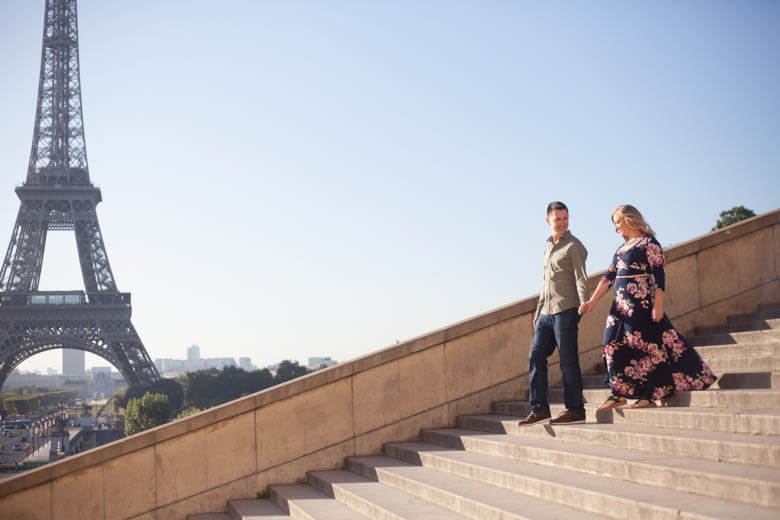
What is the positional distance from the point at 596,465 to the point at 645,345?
1331mm

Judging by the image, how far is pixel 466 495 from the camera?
5371 mm

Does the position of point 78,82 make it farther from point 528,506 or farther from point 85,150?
point 528,506

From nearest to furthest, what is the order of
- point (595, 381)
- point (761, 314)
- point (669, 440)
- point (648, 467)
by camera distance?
point (648, 467) < point (669, 440) < point (595, 381) < point (761, 314)

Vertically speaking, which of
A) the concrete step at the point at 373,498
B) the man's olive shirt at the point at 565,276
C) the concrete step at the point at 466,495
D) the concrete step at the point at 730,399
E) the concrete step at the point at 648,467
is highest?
the man's olive shirt at the point at 565,276

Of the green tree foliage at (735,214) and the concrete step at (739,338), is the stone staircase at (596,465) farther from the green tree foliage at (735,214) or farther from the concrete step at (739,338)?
the green tree foliage at (735,214)

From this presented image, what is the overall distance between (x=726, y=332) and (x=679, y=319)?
0.53 m

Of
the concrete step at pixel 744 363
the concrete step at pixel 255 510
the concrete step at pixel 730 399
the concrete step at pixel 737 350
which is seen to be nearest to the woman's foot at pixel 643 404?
the concrete step at pixel 730 399

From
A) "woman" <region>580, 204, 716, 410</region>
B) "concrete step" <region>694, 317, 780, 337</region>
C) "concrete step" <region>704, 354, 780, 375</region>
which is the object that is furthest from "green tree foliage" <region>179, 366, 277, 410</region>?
"woman" <region>580, 204, 716, 410</region>

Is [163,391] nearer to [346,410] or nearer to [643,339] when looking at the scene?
[346,410]

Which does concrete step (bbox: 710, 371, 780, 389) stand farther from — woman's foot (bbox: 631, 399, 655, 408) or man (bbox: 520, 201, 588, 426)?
man (bbox: 520, 201, 588, 426)

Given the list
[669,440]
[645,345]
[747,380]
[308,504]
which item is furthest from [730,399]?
[308,504]

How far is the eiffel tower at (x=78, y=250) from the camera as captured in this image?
62469mm

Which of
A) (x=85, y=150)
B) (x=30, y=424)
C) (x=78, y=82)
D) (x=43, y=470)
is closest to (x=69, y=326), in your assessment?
(x=85, y=150)

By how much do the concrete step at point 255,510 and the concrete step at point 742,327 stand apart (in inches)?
188
